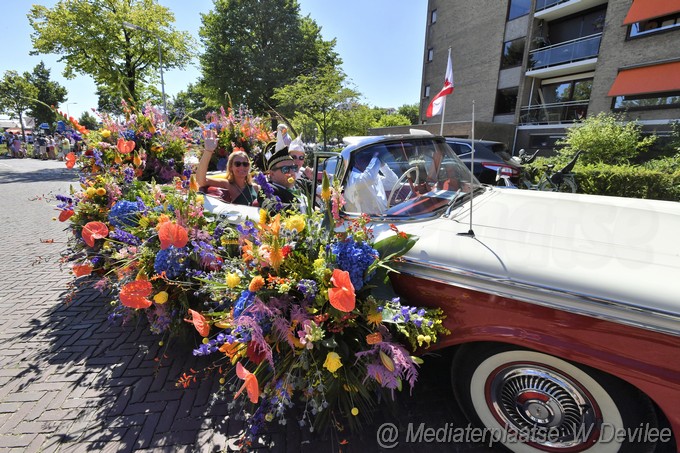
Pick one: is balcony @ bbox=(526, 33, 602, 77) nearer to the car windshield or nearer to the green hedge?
the green hedge

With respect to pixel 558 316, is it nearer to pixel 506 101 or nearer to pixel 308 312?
pixel 308 312

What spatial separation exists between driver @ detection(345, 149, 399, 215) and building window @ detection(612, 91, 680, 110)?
18361mm

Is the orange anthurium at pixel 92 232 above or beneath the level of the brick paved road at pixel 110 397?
above

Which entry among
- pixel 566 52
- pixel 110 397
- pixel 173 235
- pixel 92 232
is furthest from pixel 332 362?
pixel 566 52

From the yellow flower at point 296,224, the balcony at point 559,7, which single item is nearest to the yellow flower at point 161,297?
the yellow flower at point 296,224

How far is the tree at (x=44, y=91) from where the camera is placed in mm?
38906

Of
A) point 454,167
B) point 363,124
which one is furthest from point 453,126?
point 454,167

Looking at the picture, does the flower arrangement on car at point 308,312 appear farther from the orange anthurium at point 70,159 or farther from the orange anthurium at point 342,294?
the orange anthurium at point 70,159

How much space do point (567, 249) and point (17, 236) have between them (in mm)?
8895

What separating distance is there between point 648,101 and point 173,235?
20250 millimetres

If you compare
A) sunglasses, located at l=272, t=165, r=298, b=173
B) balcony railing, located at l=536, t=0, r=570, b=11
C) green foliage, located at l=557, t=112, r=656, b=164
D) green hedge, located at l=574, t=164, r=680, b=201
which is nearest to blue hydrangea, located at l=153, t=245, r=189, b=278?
sunglasses, located at l=272, t=165, r=298, b=173

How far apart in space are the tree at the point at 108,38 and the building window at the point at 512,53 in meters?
20.7

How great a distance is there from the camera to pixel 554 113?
62.1 feet

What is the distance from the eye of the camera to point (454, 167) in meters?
3.00
